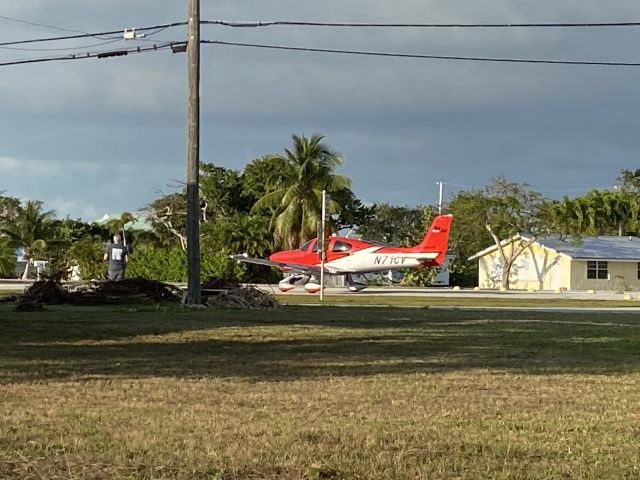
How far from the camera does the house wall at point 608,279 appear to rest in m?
60.9

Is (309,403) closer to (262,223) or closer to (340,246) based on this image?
(340,246)

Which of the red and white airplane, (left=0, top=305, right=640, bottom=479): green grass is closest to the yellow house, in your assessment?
the red and white airplane

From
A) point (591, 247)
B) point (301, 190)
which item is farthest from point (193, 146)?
point (591, 247)

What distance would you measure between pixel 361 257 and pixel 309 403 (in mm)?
34458

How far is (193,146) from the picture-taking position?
22.9 metres

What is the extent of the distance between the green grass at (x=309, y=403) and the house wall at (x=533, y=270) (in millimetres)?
46499

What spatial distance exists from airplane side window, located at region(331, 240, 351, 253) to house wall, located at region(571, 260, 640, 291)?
22973mm

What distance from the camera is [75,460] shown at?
18.9ft

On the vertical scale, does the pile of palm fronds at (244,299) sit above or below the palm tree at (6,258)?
below

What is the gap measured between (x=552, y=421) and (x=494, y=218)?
55286 mm

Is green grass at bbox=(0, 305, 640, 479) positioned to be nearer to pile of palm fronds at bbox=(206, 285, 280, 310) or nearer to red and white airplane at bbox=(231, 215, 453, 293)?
pile of palm fronds at bbox=(206, 285, 280, 310)

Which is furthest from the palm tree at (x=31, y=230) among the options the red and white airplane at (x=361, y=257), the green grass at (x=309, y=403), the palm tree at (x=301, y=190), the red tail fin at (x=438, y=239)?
the green grass at (x=309, y=403)

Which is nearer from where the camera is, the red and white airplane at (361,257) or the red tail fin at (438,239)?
the red and white airplane at (361,257)

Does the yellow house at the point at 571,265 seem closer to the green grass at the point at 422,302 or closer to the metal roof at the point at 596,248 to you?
the metal roof at the point at 596,248
